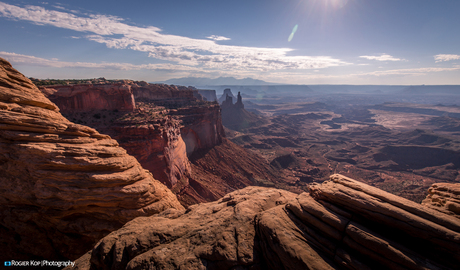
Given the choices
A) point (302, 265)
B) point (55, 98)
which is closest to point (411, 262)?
point (302, 265)

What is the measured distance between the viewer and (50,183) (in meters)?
10.6

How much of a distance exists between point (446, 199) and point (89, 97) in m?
41.3

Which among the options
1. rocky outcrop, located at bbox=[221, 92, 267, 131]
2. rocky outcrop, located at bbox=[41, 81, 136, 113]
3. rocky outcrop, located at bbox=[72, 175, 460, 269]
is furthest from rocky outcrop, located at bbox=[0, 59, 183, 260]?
rocky outcrop, located at bbox=[221, 92, 267, 131]

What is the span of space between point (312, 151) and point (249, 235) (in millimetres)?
95119

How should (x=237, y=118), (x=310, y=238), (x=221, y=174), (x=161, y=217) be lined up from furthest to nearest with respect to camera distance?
(x=237, y=118) < (x=221, y=174) < (x=161, y=217) < (x=310, y=238)

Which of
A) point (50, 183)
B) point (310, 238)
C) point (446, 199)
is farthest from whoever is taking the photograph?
point (50, 183)

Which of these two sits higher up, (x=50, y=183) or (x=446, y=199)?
(x=446, y=199)

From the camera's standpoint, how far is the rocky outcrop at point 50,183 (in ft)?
33.9

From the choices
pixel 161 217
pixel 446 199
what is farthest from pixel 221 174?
pixel 446 199

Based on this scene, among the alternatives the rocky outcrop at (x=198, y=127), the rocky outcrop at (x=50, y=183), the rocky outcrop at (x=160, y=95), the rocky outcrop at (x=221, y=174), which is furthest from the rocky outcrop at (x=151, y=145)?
the rocky outcrop at (x=160, y=95)

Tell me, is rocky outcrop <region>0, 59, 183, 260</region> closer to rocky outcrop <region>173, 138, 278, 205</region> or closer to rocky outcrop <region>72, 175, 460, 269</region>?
rocky outcrop <region>72, 175, 460, 269</region>

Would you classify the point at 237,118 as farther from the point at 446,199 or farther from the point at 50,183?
the point at 446,199

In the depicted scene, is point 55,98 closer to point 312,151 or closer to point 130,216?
point 130,216

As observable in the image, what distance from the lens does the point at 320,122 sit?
181125 mm
